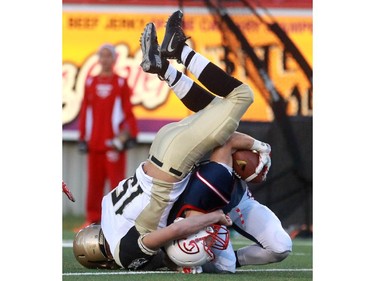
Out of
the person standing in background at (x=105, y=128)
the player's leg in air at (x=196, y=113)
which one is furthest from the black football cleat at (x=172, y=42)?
the person standing in background at (x=105, y=128)

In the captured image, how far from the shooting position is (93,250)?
2.73 metres

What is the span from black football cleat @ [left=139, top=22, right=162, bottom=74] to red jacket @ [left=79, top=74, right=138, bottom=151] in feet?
4.84

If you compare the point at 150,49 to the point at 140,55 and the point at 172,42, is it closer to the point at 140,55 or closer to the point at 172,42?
the point at 172,42

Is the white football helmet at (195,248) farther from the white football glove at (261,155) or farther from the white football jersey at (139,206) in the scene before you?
the white football glove at (261,155)

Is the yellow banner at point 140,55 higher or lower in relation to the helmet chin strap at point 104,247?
higher

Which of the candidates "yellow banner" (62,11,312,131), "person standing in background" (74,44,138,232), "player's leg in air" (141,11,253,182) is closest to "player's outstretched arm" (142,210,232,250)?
"player's leg in air" (141,11,253,182)

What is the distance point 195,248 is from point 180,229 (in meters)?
0.07

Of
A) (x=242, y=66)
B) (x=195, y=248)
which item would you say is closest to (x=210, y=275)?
(x=195, y=248)

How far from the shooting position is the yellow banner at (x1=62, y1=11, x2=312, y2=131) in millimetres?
4492

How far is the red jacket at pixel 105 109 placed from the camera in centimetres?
420

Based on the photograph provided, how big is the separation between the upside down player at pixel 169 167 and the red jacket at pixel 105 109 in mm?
1491
